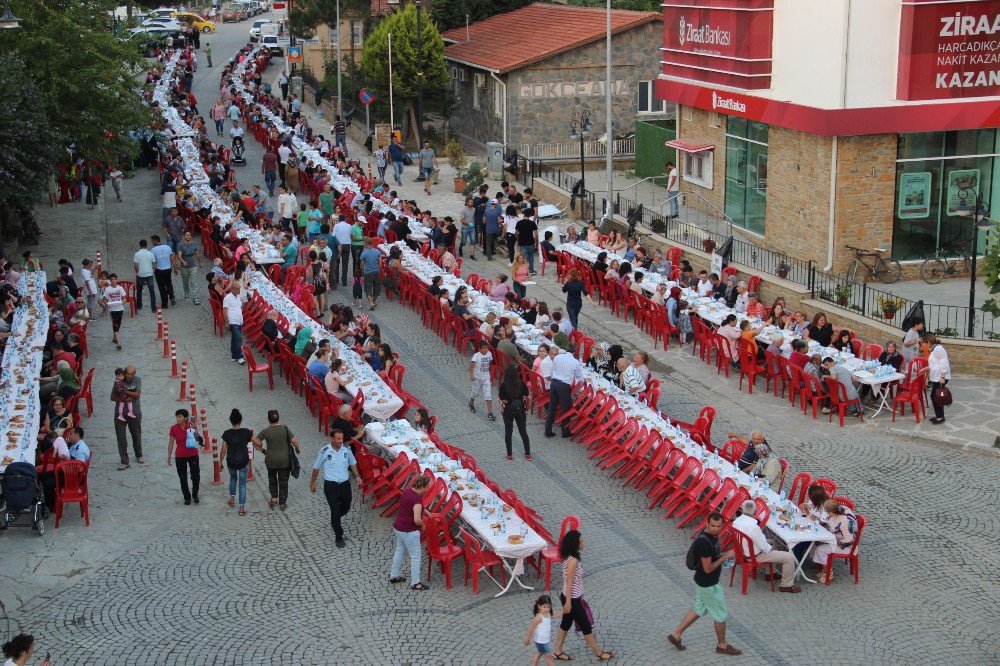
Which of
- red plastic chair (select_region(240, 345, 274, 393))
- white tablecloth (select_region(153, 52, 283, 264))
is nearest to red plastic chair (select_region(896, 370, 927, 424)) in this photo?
red plastic chair (select_region(240, 345, 274, 393))

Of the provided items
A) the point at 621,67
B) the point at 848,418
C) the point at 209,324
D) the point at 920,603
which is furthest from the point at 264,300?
the point at 621,67

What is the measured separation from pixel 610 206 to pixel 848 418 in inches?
511

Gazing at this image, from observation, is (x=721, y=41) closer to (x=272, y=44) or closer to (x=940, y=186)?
(x=940, y=186)

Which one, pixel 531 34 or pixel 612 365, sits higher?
pixel 531 34

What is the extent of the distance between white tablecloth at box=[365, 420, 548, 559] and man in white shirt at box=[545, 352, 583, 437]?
244 cm

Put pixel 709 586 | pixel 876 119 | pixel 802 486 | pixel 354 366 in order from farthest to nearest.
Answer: pixel 876 119, pixel 354 366, pixel 802 486, pixel 709 586

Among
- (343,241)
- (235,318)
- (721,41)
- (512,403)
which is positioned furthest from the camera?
(721,41)

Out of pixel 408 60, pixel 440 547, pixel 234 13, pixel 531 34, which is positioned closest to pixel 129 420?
pixel 440 547

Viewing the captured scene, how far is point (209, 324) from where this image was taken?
25.1 m

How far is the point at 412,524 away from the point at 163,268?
44.0 ft

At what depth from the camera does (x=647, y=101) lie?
42.0 metres

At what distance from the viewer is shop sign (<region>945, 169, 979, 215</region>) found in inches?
1013

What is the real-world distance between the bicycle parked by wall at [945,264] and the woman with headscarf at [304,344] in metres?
12.2

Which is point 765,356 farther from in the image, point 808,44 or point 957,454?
point 808,44
